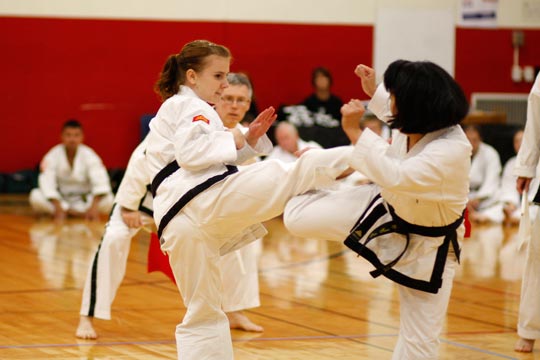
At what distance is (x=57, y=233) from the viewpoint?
31.4ft

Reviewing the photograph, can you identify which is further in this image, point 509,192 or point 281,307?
point 509,192

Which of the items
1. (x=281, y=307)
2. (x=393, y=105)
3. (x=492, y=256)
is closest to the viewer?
(x=393, y=105)

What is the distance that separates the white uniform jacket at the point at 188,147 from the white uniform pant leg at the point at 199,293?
0.15m

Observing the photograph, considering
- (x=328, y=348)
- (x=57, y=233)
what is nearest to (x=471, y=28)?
(x=57, y=233)

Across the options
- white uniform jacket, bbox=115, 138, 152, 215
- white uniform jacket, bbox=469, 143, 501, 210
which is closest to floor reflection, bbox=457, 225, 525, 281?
white uniform jacket, bbox=469, 143, 501, 210

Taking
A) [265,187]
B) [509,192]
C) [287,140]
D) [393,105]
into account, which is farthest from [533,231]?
[509,192]

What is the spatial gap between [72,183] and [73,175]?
0.11 metres

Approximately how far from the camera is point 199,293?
12.7ft

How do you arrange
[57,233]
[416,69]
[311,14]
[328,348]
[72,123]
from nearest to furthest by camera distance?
[416,69] → [328,348] → [57,233] → [72,123] → [311,14]

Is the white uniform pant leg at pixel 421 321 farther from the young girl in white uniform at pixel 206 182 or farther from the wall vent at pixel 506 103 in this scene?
the wall vent at pixel 506 103

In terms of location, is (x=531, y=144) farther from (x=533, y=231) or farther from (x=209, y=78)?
(x=209, y=78)

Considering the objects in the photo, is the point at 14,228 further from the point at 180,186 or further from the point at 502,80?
the point at 502,80

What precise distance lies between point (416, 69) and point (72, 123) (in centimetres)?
822

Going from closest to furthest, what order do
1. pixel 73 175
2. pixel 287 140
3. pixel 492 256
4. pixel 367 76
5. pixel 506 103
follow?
pixel 367 76 → pixel 492 256 → pixel 287 140 → pixel 73 175 → pixel 506 103
